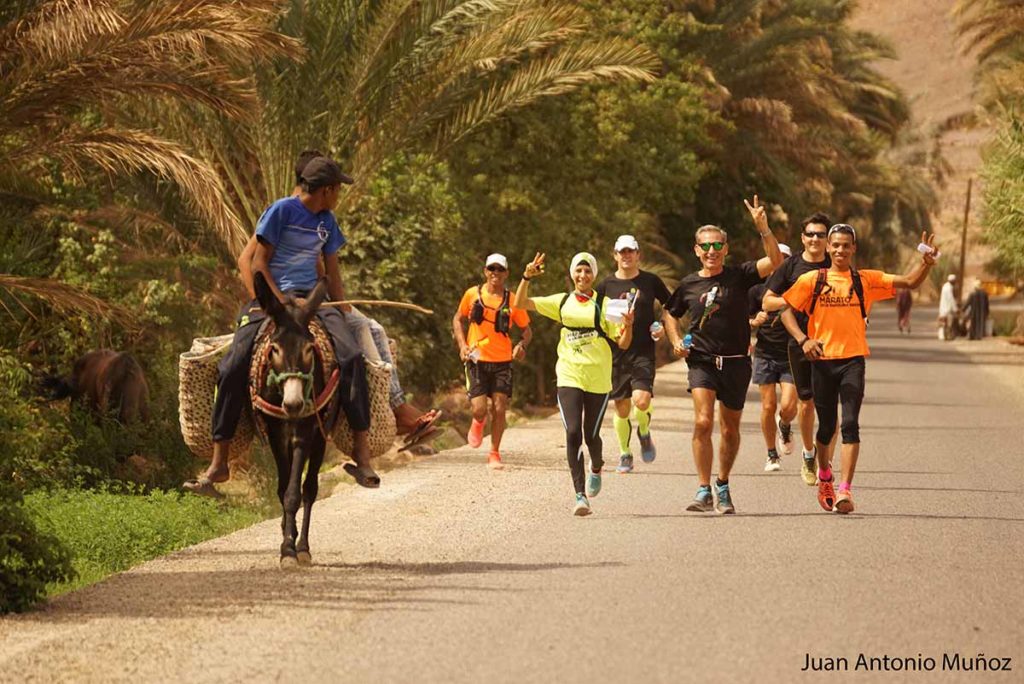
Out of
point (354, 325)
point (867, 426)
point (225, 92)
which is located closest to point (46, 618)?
point (354, 325)

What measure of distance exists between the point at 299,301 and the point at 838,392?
398 centimetres

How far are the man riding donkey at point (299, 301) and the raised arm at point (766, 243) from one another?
10.5ft

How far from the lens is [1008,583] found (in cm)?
971

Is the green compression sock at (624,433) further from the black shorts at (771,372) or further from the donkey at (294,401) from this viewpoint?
the donkey at (294,401)

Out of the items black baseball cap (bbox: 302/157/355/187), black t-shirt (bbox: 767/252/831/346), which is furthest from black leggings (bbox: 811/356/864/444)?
black baseball cap (bbox: 302/157/355/187)

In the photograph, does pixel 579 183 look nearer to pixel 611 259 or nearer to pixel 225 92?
pixel 611 259

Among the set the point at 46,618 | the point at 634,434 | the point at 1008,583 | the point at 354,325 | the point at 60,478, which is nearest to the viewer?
the point at 46,618


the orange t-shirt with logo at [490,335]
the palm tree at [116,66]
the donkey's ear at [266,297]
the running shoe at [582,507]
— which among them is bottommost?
the running shoe at [582,507]

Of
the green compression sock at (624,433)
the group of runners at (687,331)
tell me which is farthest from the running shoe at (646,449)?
the group of runners at (687,331)

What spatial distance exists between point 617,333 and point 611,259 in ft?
58.5

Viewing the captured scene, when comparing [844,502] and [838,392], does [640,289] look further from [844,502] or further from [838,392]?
[844,502]

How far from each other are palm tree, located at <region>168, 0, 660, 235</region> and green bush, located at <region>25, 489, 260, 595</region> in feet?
17.2

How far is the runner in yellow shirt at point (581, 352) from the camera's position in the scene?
12.6 metres

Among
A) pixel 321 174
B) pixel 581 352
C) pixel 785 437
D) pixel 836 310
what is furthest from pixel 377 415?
pixel 785 437
